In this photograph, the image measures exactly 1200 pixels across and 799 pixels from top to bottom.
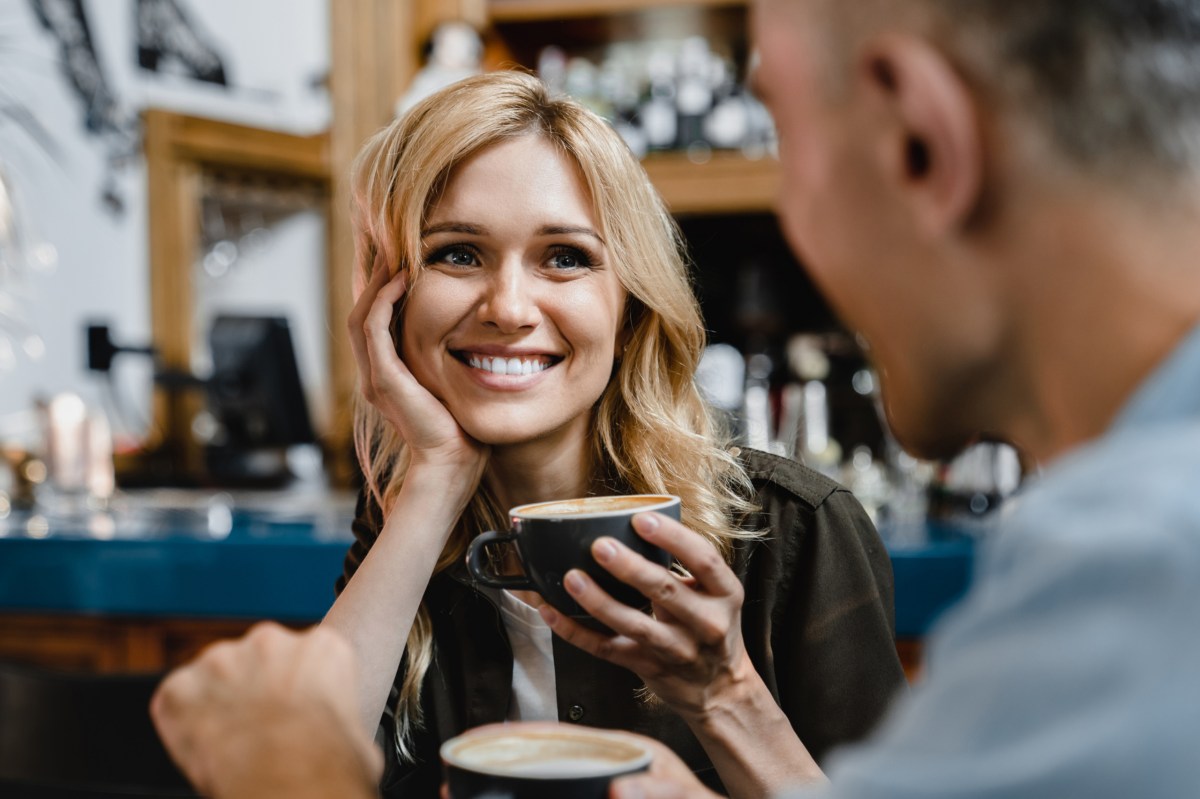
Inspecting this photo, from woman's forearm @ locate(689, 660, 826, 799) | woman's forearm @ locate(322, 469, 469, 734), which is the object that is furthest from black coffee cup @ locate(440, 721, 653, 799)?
woman's forearm @ locate(322, 469, 469, 734)

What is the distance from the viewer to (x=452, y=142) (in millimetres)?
1147

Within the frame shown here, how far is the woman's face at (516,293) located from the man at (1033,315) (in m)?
0.57

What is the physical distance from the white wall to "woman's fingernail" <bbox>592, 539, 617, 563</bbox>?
2.93 meters

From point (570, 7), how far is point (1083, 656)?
9.88 feet

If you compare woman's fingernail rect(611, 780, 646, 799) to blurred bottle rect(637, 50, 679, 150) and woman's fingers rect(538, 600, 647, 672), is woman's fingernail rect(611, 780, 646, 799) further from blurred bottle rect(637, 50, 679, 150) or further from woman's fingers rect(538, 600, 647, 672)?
blurred bottle rect(637, 50, 679, 150)

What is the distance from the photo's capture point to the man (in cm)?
37

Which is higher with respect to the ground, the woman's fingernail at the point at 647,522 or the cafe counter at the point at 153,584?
the woman's fingernail at the point at 647,522

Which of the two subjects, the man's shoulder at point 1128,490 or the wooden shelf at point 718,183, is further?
the wooden shelf at point 718,183

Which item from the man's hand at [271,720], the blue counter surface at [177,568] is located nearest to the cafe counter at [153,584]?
the blue counter surface at [177,568]

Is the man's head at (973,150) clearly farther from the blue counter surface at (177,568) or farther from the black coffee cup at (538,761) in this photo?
the blue counter surface at (177,568)

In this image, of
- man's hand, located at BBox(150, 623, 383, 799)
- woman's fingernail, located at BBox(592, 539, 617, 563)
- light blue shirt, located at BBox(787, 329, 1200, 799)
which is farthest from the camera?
woman's fingernail, located at BBox(592, 539, 617, 563)

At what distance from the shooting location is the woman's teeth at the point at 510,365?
116cm

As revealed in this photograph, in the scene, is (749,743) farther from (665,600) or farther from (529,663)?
(529,663)

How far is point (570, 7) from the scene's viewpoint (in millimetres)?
3148
